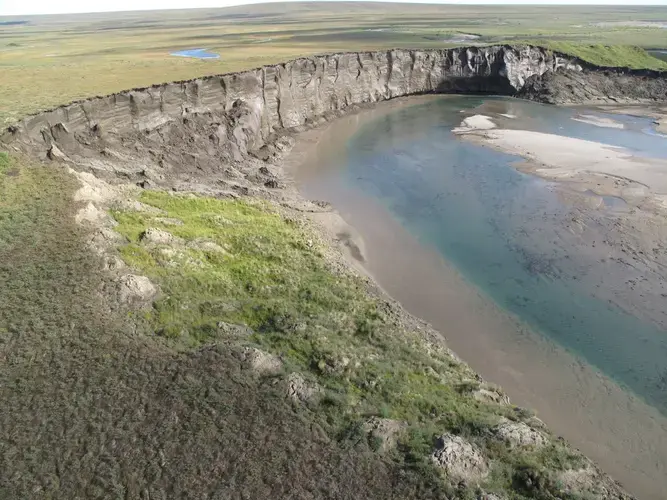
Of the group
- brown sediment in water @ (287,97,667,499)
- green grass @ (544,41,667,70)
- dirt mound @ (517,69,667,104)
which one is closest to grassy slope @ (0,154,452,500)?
brown sediment in water @ (287,97,667,499)

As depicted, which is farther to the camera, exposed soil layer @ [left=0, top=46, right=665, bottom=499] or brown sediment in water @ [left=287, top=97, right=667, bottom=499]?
brown sediment in water @ [left=287, top=97, right=667, bottom=499]

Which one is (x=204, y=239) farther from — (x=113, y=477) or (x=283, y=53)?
(x=283, y=53)

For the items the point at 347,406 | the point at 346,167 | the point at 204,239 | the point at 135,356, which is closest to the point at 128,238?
the point at 204,239

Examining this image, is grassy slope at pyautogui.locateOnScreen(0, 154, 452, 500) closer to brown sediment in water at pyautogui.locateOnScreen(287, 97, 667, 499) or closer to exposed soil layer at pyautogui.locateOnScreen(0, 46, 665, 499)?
exposed soil layer at pyautogui.locateOnScreen(0, 46, 665, 499)

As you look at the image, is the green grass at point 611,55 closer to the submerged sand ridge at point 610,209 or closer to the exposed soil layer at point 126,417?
the submerged sand ridge at point 610,209

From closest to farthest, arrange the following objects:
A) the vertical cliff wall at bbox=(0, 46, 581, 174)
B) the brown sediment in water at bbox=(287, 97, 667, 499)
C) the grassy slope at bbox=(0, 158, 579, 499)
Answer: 1. the grassy slope at bbox=(0, 158, 579, 499)
2. the brown sediment in water at bbox=(287, 97, 667, 499)
3. the vertical cliff wall at bbox=(0, 46, 581, 174)

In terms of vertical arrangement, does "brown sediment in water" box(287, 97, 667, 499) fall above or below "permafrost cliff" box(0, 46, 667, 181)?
below

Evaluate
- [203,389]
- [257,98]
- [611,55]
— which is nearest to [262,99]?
[257,98]
